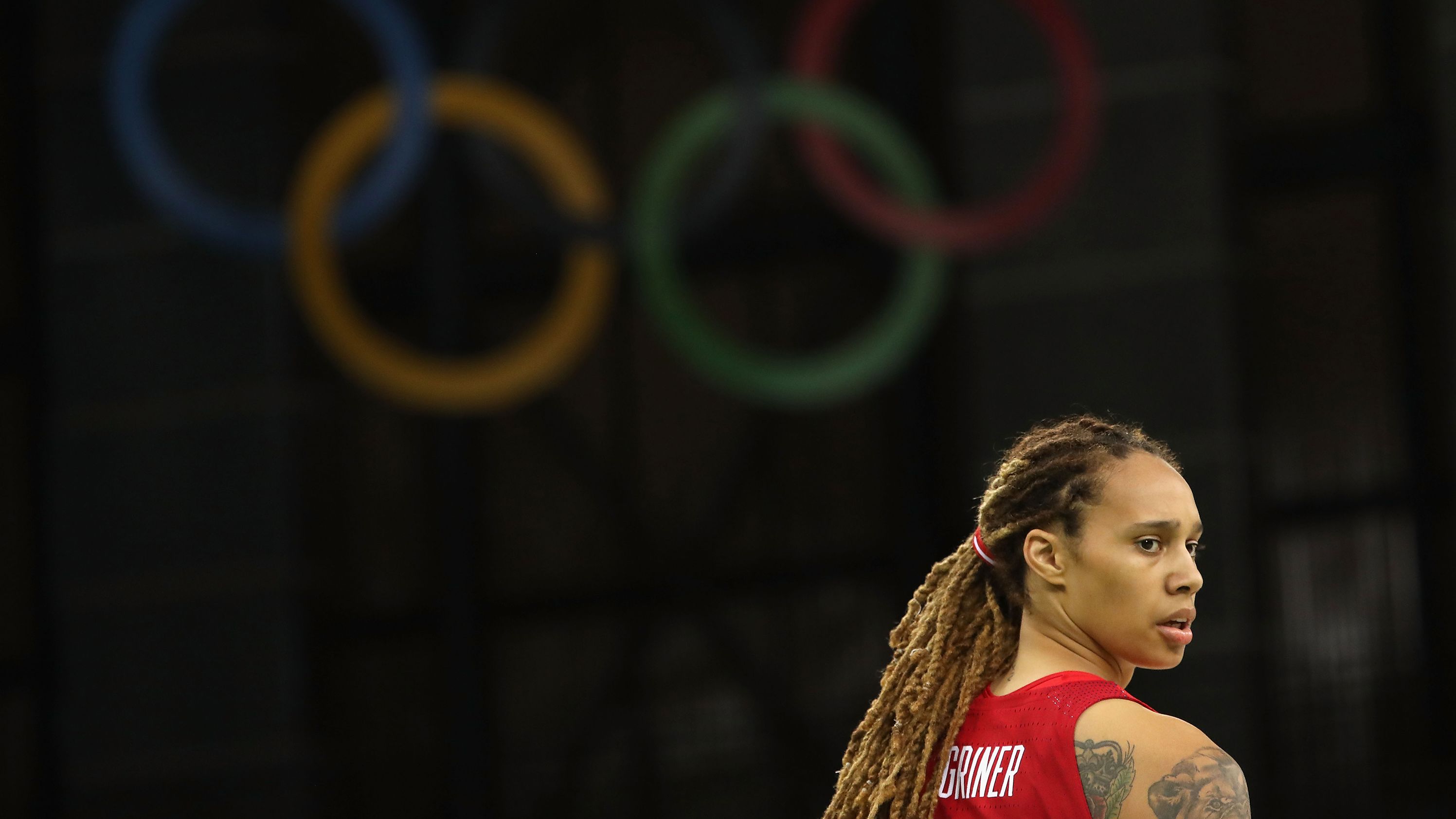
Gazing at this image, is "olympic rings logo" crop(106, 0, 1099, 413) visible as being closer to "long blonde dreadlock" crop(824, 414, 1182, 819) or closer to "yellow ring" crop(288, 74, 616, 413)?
"yellow ring" crop(288, 74, 616, 413)

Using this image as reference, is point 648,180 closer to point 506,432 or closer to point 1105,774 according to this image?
point 506,432

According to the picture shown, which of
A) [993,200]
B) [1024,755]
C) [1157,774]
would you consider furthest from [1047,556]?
[993,200]

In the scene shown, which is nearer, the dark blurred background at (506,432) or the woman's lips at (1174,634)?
the woman's lips at (1174,634)

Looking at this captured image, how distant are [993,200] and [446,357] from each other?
10.00ft

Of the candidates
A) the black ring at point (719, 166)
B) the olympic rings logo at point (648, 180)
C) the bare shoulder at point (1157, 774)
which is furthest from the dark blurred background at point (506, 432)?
the bare shoulder at point (1157, 774)

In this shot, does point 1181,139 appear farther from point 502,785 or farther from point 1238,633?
point 502,785


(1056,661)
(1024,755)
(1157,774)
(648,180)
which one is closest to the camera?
(1157,774)

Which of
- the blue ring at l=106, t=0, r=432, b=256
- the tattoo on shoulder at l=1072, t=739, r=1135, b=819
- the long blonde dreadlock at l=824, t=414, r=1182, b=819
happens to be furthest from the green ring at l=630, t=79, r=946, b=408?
the tattoo on shoulder at l=1072, t=739, r=1135, b=819

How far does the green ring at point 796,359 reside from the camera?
9.66 metres

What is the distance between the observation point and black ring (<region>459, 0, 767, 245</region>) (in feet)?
31.2

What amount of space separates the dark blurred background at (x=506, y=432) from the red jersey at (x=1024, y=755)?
22.8 feet

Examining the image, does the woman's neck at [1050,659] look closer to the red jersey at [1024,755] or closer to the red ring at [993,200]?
the red jersey at [1024,755]

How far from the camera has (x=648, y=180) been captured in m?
9.63

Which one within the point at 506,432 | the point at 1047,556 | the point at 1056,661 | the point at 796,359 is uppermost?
the point at 796,359
